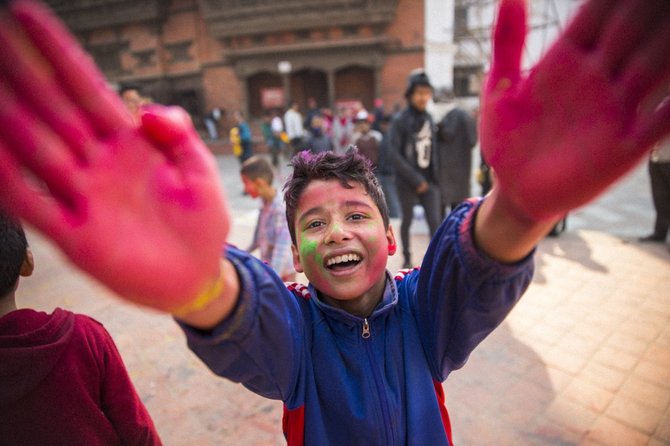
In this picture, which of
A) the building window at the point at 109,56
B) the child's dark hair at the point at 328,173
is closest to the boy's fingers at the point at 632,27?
the child's dark hair at the point at 328,173

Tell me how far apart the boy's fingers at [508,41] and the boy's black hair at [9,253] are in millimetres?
1305

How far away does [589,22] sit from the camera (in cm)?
53

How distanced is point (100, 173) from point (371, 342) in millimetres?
765

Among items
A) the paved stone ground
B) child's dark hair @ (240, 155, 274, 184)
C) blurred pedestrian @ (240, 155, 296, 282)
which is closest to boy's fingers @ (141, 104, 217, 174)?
the paved stone ground

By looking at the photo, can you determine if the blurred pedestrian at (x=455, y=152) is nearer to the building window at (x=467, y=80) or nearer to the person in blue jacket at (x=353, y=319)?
the person in blue jacket at (x=353, y=319)

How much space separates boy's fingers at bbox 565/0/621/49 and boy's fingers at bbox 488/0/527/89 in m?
0.07

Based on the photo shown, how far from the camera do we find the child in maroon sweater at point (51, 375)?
1.05 metres

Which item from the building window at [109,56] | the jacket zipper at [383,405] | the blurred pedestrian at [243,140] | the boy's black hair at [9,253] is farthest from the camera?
the building window at [109,56]

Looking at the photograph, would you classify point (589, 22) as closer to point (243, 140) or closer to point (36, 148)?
point (36, 148)

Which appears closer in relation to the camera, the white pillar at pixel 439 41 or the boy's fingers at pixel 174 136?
the boy's fingers at pixel 174 136

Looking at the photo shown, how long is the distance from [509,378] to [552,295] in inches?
51.2

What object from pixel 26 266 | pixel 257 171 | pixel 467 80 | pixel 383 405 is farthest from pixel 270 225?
pixel 467 80

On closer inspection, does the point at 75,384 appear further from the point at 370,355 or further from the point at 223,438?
the point at 223,438

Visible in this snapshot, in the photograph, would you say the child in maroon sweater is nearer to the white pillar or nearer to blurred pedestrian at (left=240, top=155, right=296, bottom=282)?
blurred pedestrian at (left=240, top=155, right=296, bottom=282)
